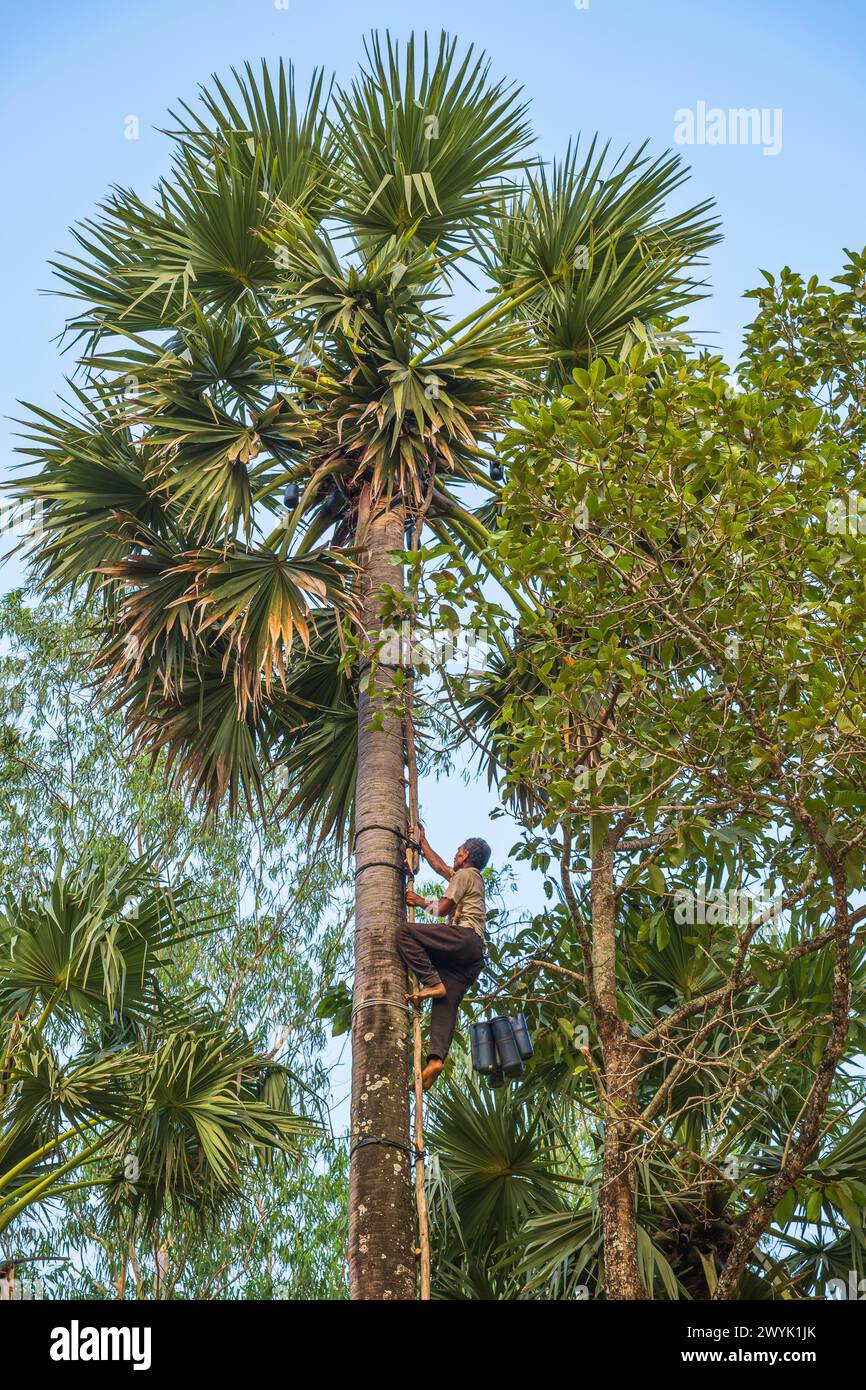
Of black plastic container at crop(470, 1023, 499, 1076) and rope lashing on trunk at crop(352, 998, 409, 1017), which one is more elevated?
rope lashing on trunk at crop(352, 998, 409, 1017)

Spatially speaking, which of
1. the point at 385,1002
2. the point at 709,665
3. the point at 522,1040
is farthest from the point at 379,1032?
the point at 709,665

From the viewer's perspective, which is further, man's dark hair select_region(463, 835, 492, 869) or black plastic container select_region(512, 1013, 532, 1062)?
man's dark hair select_region(463, 835, 492, 869)

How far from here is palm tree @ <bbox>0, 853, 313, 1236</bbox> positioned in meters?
7.76

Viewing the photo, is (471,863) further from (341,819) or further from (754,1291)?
(754,1291)

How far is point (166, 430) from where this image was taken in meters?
8.91

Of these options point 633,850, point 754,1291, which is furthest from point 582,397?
point 754,1291

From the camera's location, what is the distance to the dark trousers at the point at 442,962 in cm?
Answer: 679

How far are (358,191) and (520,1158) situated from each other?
6294 millimetres

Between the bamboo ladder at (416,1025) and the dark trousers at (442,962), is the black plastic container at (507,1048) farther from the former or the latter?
the bamboo ladder at (416,1025)

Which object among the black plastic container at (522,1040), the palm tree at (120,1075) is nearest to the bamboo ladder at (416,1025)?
the black plastic container at (522,1040)

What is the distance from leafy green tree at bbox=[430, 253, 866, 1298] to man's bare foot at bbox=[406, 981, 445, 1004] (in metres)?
0.79

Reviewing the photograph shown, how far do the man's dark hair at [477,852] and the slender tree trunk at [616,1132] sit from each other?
97cm

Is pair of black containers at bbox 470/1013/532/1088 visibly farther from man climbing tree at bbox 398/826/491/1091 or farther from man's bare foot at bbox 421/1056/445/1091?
man's bare foot at bbox 421/1056/445/1091

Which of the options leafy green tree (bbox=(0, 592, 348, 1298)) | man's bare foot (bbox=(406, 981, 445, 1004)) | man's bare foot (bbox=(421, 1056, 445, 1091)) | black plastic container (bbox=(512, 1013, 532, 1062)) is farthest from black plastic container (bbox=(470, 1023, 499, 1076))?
leafy green tree (bbox=(0, 592, 348, 1298))
